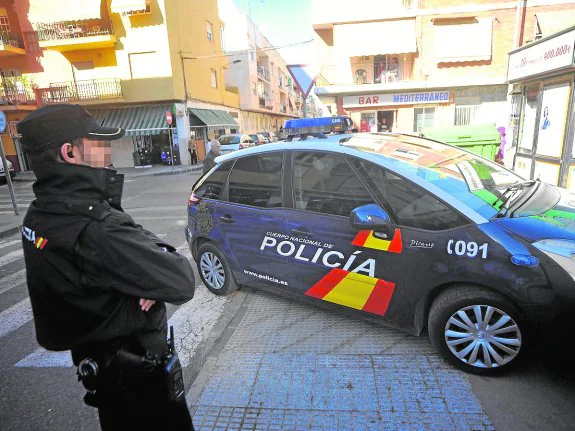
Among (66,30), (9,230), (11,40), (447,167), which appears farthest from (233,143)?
(447,167)

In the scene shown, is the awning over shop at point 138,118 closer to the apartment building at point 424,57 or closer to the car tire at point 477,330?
the apartment building at point 424,57

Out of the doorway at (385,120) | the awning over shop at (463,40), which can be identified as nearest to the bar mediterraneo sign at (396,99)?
the doorway at (385,120)

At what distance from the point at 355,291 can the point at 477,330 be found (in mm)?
902

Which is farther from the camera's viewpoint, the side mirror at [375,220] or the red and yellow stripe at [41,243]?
the side mirror at [375,220]

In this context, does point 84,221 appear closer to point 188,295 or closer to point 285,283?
point 188,295

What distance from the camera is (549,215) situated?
2613 mm

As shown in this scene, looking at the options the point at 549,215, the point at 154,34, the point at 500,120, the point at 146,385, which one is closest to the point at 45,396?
the point at 146,385

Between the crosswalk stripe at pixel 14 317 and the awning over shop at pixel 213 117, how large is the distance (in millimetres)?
20572

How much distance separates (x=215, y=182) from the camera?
409cm

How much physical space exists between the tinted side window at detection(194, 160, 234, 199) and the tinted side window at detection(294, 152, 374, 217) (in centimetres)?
97

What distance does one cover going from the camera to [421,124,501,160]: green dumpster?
8.38 metres

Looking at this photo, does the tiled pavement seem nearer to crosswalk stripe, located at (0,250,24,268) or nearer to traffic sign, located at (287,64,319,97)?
traffic sign, located at (287,64,319,97)

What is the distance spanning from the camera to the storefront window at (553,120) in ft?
23.2

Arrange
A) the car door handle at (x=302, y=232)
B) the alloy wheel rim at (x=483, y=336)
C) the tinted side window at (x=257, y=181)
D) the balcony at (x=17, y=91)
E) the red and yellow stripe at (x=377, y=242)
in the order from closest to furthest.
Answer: the alloy wheel rim at (x=483, y=336), the red and yellow stripe at (x=377, y=242), the car door handle at (x=302, y=232), the tinted side window at (x=257, y=181), the balcony at (x=17, y=91)
